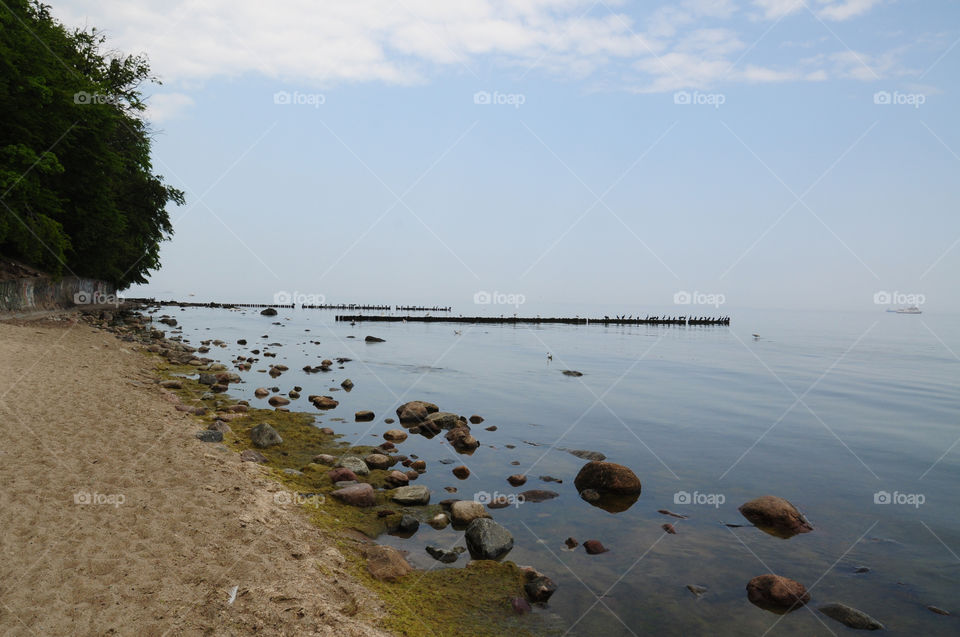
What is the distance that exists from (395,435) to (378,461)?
316 cm

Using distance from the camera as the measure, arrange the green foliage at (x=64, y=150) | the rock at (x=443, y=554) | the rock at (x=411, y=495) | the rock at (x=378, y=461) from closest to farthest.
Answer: the rock at (x=443, y=554), the rock at (x=411, y=495), the rock at (x=378, y=461), the green foliage at (x=64, y=150)

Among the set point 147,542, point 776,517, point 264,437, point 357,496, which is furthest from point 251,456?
point 776,517

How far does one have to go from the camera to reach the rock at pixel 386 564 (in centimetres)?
824

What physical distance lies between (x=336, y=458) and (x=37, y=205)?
33297 mm

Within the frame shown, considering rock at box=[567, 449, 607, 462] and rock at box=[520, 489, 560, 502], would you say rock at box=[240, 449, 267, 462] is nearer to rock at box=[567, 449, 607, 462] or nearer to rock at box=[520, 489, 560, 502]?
rock at box=[520, 489, 560, 502]

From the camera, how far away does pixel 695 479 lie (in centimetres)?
1545

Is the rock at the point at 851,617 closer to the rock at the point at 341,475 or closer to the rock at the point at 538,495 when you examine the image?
the rock at the point at 538,495

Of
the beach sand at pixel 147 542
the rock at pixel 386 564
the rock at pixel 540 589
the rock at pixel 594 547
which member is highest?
the rock at pixel 594 547

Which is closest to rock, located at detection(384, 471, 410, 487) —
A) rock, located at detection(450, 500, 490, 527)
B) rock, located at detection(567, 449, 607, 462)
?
rock, located at detection(450, 500, 490, 527)

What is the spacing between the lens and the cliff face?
109 feet

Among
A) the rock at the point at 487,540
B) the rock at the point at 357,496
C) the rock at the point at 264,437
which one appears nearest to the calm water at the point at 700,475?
the rock at the point at 487,540

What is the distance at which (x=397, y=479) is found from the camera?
12914 millimetres

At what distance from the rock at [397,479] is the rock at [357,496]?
3.64 ft

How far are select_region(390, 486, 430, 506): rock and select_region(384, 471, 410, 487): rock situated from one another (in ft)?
2.29
